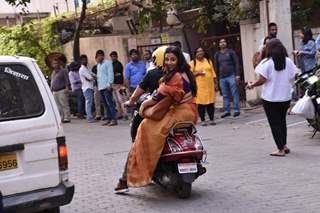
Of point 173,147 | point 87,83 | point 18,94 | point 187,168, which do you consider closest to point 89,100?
point 87,83

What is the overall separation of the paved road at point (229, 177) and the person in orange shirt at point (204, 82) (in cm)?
78

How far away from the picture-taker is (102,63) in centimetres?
1421

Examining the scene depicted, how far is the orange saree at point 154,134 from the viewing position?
654 centimetres

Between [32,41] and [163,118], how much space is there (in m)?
14.8

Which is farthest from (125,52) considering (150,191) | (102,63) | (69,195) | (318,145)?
(69,195)

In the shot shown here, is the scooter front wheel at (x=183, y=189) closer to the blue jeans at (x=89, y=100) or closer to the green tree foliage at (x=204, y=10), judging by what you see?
the blue jeans at (x=89, y=100)

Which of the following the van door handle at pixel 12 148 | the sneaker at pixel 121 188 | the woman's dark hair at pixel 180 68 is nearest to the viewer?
the van door handle at pixel 12 148

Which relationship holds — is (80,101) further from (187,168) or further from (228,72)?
(187,168)

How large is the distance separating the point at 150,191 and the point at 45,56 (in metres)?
14.1

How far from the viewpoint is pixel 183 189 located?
21.4 feet

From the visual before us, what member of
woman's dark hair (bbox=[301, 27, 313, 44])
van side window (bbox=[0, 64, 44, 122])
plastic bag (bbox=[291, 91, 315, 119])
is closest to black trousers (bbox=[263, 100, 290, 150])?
plastic bag (bbox=[291, 91, 315, 119])

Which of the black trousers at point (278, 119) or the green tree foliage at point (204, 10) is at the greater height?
the green tree foliage at point (204, 10)

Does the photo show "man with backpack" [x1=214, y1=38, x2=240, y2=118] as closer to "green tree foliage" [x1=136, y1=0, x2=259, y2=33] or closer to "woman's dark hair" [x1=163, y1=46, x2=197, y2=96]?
"green tree foliage" [x1=136, y1=0, x2=259, y2=33]

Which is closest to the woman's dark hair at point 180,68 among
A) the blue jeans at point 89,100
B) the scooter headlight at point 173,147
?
the scooter headlight at point 173,147
